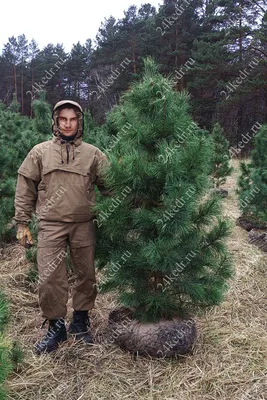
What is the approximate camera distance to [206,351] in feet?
10.9

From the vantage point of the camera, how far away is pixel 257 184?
6289 mm

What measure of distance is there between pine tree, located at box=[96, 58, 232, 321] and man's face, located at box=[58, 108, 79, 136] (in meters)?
0.35

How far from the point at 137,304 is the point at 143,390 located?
0.63m

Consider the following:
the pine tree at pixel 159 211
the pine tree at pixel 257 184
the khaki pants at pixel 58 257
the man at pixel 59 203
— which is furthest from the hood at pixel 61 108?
the pine tree at pixel 257 184

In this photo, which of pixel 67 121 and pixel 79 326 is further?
pixel 79 326

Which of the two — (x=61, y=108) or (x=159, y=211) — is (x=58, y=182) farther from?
(x=159, y=211)

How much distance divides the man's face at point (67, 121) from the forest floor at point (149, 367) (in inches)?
71.3

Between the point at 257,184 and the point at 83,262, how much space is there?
12.8 ft

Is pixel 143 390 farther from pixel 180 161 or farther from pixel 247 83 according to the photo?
pixel 247 83

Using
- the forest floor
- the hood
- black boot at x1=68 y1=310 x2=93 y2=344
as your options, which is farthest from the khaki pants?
the hood

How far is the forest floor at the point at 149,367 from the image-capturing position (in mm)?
2824

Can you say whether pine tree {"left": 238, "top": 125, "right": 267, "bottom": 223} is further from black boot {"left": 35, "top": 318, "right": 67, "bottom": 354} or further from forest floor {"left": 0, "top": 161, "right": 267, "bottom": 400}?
black boot {"left": 35, "top": 318, "right": 67, "bottom": 354}

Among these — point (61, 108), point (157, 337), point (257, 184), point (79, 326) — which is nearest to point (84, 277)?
point (79, 326)

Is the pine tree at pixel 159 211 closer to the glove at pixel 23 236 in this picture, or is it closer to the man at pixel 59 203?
the man at pixel 59 203
